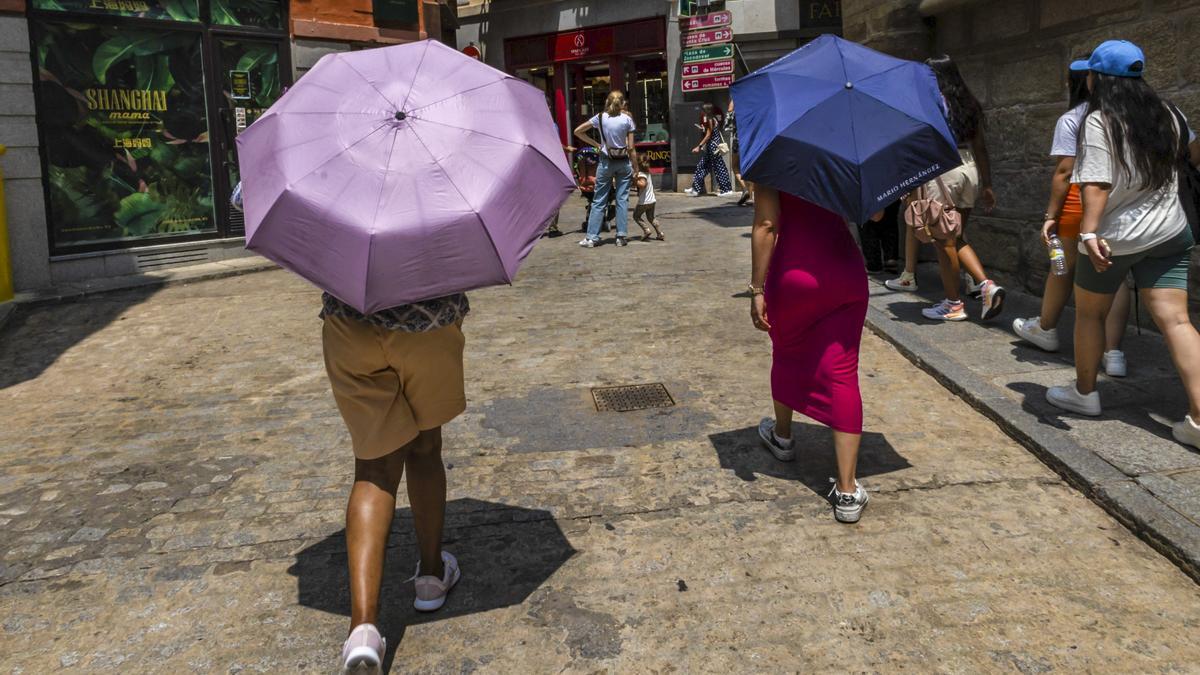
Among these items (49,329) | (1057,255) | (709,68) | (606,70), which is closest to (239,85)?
(49,329)

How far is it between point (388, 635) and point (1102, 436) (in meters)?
3.38

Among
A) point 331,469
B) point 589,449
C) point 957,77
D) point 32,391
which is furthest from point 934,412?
point 32,391

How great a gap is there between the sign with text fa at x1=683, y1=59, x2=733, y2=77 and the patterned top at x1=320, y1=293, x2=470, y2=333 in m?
19.4

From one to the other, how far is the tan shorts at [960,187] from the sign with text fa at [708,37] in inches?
588

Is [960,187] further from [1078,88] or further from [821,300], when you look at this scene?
[821,300]

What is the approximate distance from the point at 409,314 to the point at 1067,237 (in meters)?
4.32

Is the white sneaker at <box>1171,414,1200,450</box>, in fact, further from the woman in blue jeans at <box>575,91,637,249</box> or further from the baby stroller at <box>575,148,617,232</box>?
the baby stroller at <box>575,148,617,232</box>

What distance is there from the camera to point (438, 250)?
102 inches

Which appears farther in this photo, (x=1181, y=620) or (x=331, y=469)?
(x=331, y=469)

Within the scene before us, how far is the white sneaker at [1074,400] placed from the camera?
4832 millimetres

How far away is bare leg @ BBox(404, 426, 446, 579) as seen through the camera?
3236 mm

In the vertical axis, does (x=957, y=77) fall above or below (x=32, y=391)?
above

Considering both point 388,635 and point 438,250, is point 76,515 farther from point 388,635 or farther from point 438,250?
point 438,250

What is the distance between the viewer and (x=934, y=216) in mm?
6980
